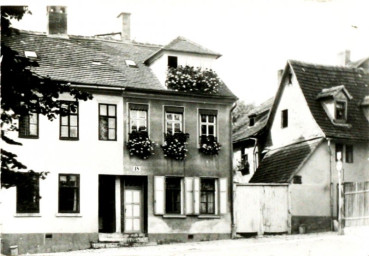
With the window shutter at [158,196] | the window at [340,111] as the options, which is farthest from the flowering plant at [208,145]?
the window at [340,111]

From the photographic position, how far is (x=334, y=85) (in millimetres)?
20031

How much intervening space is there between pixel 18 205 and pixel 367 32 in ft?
28.5

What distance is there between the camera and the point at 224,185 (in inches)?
687

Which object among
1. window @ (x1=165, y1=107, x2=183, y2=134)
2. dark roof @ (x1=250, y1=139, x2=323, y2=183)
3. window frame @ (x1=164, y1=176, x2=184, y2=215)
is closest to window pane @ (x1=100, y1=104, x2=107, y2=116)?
window @ (x1=165, y1=107, x2=183, y2=134)

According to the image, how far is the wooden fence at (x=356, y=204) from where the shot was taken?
1480 centimetres

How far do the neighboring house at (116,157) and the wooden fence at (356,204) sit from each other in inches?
107

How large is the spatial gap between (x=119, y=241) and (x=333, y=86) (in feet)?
23.8

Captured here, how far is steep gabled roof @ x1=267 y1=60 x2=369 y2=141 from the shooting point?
18875 millimetres

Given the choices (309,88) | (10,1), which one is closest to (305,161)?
(309,88)

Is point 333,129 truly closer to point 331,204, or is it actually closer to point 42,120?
point 331,204

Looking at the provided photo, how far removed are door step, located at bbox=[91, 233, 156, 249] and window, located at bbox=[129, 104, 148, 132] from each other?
225 cm

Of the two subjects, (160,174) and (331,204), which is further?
(331,204)

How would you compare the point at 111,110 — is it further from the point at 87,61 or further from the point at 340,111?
the point at 340,111

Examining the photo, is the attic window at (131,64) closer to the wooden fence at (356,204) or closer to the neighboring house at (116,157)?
the neighboring house at (116,157)
